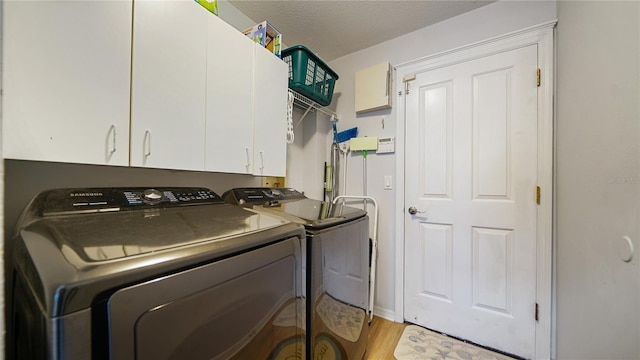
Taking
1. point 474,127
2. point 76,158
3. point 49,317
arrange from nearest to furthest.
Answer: point 49,317 < point 76,158 < point 474,127

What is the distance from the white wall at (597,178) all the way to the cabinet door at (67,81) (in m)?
1.95

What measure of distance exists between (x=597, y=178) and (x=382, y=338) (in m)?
1.69

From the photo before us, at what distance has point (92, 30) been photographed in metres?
0.83

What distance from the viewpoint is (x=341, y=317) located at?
4.19 ft

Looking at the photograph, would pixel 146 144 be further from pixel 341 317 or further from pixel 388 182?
pixel 388 182

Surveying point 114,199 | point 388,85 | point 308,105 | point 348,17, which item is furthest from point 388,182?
point 114,199

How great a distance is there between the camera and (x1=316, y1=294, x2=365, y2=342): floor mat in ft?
3.69

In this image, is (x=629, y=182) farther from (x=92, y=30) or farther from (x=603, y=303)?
(x=92, y=30)

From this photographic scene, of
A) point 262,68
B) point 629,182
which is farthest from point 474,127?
point 262,68

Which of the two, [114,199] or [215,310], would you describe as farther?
[114,199]

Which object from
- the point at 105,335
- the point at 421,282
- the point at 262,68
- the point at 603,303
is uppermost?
the point at 262,68

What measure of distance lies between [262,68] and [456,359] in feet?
7.80

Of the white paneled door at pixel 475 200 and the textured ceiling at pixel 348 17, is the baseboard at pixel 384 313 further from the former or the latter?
the textured ceiling at pixel 348 17

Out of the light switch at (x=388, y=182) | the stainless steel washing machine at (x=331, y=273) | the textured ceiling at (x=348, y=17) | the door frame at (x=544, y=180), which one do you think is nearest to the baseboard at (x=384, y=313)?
the stainless steel washing machine at (x=331, y=273)
